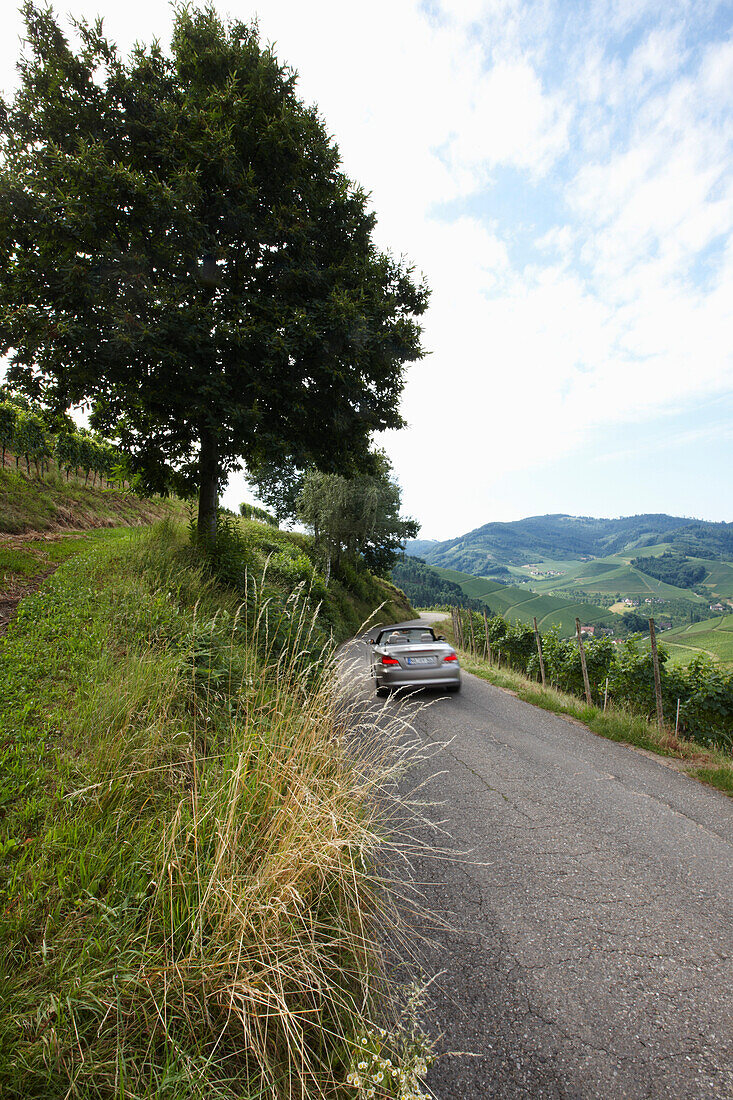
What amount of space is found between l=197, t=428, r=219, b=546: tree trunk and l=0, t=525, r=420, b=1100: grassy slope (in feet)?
20.6

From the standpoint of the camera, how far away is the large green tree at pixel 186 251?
7.12 meters

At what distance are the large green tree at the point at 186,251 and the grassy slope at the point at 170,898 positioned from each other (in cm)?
602

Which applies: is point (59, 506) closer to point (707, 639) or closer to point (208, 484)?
point (208, 484)

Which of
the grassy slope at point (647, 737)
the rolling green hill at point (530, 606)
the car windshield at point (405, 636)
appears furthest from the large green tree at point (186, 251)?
the rolling green hill at point (530, 606)

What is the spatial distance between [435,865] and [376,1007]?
1373mm

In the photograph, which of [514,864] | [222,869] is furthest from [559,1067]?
[222,869]

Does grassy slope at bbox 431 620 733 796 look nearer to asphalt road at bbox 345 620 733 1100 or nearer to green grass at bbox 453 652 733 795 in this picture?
green grass at bbox 453 652 733 795

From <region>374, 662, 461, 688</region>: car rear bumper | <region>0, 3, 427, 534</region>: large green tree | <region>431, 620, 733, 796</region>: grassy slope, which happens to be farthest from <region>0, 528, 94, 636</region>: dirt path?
<region>431, 620, 733, 796</region>: grassy slope

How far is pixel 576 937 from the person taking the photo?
2.53m

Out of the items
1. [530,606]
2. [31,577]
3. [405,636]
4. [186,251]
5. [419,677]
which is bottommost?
[530,606]

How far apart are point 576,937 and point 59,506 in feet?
54.8

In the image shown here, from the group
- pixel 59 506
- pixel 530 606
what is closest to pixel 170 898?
pixel 59 506

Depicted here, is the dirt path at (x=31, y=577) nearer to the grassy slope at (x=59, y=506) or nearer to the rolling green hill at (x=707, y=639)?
the grassy slope at (x=59, y=506)

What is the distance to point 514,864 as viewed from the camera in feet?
10.5
